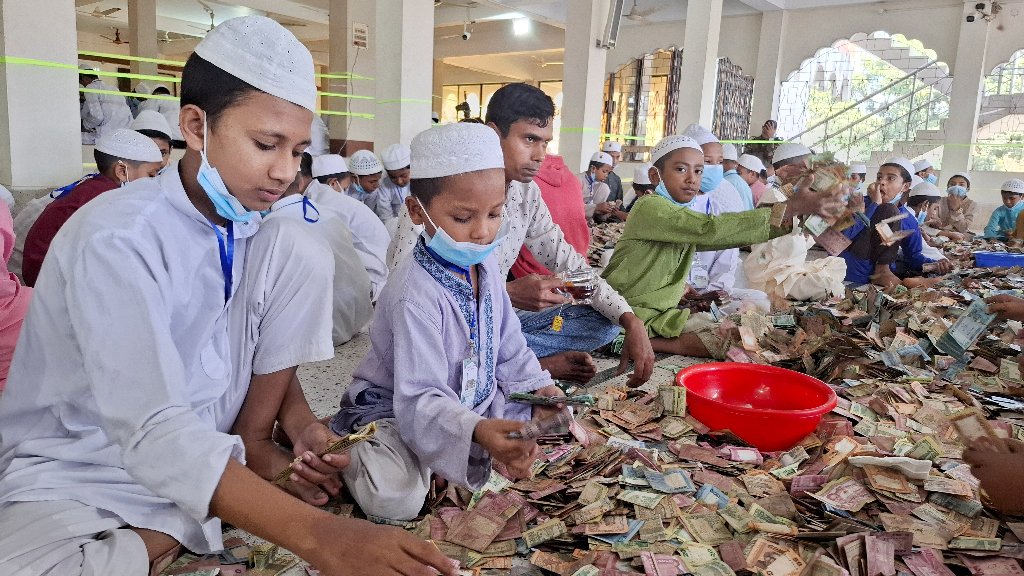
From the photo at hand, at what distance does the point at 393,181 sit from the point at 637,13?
29.4ft

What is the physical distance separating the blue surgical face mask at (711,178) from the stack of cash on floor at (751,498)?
248 cm

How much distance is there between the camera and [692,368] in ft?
8.91

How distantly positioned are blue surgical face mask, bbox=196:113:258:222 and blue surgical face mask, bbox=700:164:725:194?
168 inches

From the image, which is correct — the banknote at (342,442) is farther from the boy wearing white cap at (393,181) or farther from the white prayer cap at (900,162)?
the white prayer cap at (900,162)

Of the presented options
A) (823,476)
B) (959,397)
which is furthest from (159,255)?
(959,397)

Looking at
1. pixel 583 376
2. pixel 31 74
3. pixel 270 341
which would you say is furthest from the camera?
pixel 31 74

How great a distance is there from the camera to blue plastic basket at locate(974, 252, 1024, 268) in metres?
6.36

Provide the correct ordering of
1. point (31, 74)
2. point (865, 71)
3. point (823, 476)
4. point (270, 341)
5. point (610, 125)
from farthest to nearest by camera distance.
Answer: point (610, 125)
point (865, 71)
point (31, 74)
point (823, 476)
point (270, 341)

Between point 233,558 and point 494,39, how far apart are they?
54.9 ft

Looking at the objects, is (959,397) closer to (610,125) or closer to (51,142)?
(51,142)

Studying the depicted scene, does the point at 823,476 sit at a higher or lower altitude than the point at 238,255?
lower

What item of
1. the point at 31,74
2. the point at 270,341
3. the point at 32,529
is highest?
the point at 31,74

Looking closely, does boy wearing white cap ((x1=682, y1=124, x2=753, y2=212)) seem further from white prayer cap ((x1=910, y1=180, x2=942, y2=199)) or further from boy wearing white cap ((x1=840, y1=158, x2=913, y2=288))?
white prayer cap ((x1=910, y1=180, x2=942, y2=199))

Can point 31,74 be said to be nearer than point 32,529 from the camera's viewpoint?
No
